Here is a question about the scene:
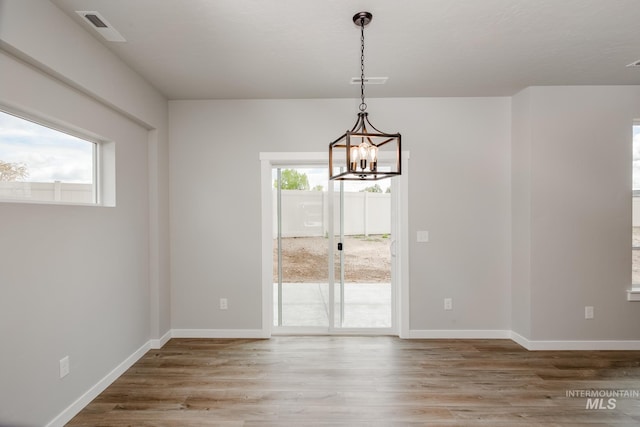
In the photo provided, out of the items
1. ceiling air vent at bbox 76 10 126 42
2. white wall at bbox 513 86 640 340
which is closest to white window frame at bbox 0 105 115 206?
ceiling air vent at bbox 76 10 126 42

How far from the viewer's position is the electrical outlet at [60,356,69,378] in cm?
217

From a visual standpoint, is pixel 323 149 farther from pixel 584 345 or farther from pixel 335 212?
pixel 584 345

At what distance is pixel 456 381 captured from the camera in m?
2.74

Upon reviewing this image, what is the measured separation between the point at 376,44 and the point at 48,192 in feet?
8.27

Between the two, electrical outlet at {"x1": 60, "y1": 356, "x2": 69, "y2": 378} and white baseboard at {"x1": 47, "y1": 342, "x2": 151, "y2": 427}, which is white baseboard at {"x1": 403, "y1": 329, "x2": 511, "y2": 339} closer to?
white baseboard at {"x1": 47, "y1": 342, "x2": 151, "y2": 427}

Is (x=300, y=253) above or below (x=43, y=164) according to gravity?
below

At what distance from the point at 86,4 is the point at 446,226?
3.58m

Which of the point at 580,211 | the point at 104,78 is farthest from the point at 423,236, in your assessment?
the point at 104,78

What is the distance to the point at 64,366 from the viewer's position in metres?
2.20

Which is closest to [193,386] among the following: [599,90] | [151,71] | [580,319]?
[151,71]

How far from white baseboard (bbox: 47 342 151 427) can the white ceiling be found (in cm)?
259
